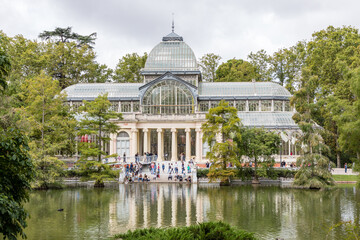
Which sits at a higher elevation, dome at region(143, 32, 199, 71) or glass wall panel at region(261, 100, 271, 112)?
dome at region(143, 32, 199, 71)

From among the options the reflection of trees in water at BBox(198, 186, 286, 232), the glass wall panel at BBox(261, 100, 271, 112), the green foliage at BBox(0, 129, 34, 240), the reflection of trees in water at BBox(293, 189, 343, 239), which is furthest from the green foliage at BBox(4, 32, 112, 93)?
the green foliage at BBox(0, 129, 34, 240)

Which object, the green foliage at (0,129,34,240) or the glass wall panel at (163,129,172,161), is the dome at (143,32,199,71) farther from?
A: the green foliage at (0,129,34,240)

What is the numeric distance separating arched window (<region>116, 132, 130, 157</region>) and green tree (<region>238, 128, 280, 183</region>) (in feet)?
72.6

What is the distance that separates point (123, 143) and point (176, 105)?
10601 mm

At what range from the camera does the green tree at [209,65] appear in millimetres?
93438

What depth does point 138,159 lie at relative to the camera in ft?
199

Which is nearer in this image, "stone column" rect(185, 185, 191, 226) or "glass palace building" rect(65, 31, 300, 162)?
"stone column" rect(185, 185, 191, 226)

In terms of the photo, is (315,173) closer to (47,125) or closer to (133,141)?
(47,125)

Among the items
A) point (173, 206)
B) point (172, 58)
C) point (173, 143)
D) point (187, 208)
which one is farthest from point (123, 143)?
point (187, 208)

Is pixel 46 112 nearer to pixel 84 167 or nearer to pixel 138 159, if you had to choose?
pixel 84 167

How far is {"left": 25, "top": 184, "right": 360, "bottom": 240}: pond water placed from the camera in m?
23.5

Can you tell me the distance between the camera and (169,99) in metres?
70.2

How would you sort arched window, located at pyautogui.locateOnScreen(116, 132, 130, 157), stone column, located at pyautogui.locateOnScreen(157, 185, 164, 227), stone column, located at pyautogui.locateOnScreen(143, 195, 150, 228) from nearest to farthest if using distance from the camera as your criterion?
stone column, located at pyautogui.locateOnScreen(143, 195, 150, 228) < stone column, located at pyautogui.locateOnScreen(157, 185, 164, 227) < arched window, located at pyautogui.locateOnScreen(116, 132, 130, 157)

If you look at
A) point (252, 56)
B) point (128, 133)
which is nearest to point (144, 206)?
point (128, 133)
